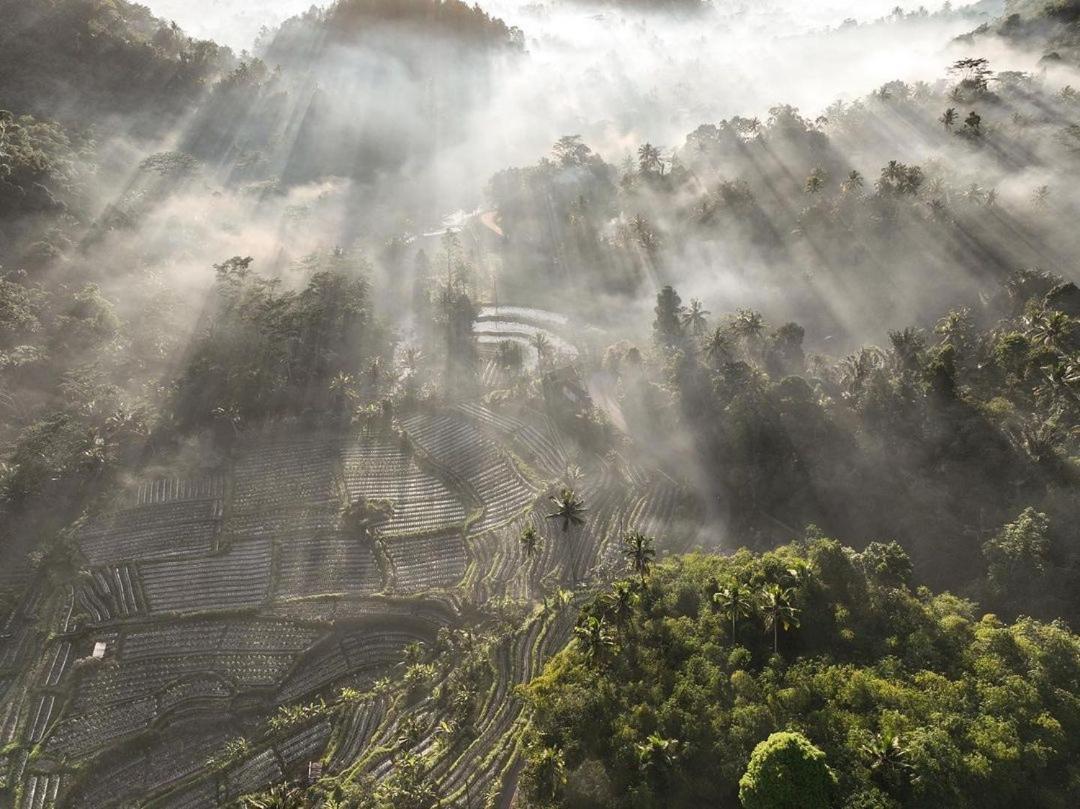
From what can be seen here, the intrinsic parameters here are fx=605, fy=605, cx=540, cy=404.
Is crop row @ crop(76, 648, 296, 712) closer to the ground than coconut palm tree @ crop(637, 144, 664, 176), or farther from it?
closer to the ground

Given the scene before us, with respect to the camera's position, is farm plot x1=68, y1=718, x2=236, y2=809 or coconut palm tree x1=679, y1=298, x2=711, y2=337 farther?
coconut palm tree x1=679, y1=298, x2=711, y2=337

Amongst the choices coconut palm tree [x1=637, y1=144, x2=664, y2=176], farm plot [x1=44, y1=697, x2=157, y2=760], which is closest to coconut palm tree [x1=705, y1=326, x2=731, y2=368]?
coconut palm tree [x1=637, y1=144, x2=664, y2=176]

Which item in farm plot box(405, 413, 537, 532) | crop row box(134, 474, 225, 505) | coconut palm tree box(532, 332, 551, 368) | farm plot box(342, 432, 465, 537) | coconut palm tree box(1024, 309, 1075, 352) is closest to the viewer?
coconut palm tree box(1024, 309, 1075, 352)

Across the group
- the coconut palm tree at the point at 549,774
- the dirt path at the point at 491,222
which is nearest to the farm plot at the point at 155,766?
the coconut palm tree at the point at 549,774

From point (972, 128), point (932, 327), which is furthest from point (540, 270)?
point (972, 128)

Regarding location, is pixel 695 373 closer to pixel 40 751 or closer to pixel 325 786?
pixel 325 786

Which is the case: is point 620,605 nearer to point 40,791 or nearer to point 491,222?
point 40,791

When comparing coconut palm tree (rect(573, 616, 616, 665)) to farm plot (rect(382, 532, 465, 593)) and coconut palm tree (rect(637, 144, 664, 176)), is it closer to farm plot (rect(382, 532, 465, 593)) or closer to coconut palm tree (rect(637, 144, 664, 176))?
farm plot (rect(382, 532, 465, 593))
